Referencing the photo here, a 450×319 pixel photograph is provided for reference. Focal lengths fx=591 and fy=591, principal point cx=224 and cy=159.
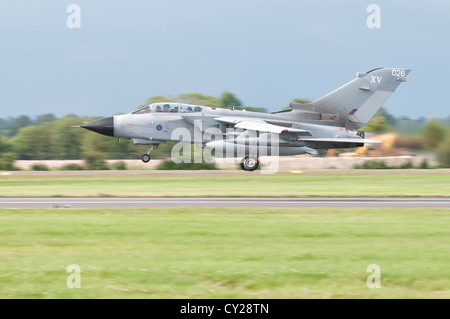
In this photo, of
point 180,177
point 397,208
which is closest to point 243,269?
point 397,208

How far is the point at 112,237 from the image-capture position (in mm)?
12031

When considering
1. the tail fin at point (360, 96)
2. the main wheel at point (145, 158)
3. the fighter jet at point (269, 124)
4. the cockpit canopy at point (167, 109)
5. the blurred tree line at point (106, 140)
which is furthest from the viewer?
the blurred tree line at point (106, 140)

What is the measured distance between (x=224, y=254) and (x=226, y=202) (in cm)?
826

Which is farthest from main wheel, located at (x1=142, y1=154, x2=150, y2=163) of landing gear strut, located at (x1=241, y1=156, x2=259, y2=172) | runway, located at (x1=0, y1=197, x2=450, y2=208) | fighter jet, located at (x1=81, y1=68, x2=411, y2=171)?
runway, located at (x1=0, y1=197, x2=450, y2=208)

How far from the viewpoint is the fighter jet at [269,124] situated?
95.7 ft

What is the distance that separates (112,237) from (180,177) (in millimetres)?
18652

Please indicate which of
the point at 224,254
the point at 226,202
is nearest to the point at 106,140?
the point at 226,202

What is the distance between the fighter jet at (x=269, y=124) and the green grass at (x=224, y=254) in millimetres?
13903

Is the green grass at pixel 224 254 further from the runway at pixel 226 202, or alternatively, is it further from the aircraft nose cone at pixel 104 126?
the aircraft nose cone at pixel 104 126

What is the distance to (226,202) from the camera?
18703 millimetres

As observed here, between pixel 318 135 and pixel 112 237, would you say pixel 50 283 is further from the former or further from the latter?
pixel 318 135

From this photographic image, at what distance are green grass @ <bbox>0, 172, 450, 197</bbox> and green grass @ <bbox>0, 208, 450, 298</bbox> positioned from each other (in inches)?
258

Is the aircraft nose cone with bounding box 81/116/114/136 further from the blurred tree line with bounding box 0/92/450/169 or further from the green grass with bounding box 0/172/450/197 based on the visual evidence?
the blurred tree line with bounding box 0/92/450/169

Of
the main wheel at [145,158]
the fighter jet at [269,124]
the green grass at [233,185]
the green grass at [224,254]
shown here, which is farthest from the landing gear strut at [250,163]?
the green grass at [224,254]
